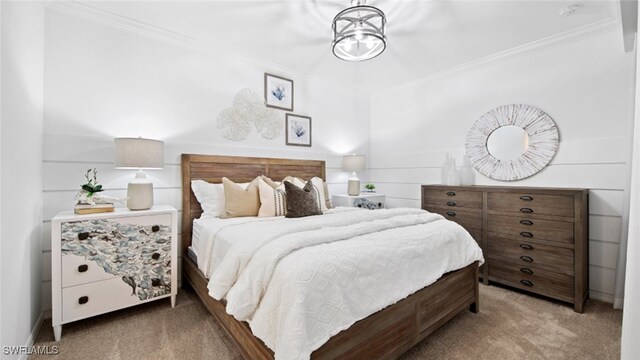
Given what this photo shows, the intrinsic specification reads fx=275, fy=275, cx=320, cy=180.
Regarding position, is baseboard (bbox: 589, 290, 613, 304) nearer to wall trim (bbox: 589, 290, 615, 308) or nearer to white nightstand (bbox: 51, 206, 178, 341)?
wall trim (bbox: 589, 290, 615, 308)

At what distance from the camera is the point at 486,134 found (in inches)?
129

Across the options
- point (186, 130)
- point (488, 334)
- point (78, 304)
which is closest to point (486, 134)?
point (488, 334)

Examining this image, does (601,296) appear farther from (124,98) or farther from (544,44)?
(124,98)

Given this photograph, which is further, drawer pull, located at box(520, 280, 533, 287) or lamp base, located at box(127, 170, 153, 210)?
drawer pull, located at box(520, 280, 533, 287)

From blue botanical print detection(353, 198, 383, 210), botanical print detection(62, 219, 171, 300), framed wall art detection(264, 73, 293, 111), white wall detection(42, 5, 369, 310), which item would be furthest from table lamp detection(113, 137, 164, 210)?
blue botanical print detection(353, 198, 383, 210)

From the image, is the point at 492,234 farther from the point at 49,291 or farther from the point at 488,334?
the point at 49,291

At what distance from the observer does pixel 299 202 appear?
2529mm

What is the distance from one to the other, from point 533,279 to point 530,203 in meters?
0.72

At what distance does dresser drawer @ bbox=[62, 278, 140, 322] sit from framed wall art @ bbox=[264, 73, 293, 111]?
2.40 m

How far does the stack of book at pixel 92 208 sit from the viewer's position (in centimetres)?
204

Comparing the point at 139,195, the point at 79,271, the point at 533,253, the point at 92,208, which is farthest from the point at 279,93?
the point at 533,253

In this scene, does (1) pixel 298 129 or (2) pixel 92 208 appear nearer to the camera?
(2) pixel 92 208

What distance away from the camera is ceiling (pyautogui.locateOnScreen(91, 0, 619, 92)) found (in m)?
2.31

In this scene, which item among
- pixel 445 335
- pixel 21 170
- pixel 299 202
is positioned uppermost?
pixel 21 170
